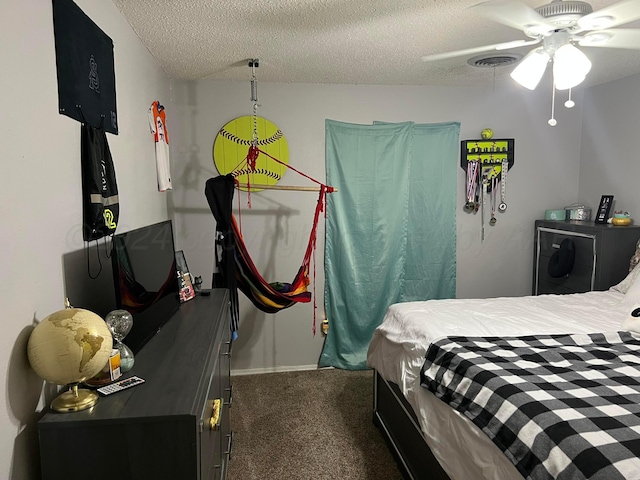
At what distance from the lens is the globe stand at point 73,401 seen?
119 cm

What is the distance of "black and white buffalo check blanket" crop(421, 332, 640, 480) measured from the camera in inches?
48.6

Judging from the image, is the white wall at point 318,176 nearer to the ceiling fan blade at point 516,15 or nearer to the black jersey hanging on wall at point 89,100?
the black jersey hanging on wall at point 89,100

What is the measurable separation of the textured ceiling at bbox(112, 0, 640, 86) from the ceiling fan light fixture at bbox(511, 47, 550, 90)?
235 mm

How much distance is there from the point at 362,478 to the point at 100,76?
7.24 feet

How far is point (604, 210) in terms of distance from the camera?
3.58 metres

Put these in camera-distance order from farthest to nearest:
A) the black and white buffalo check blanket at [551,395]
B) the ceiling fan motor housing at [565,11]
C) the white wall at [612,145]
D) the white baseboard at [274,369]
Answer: the white baseboard at [274,369]
the white wall at [612,145]
the ceiling fan motor housing at [565,11]
the black and white buffalo check blanket at [551,395]

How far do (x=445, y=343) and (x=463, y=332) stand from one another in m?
0.22

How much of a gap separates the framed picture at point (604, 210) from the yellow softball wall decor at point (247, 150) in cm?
246

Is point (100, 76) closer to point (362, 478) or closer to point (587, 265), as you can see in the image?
point (362, 478)

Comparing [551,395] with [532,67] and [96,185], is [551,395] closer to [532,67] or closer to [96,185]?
[532,67]

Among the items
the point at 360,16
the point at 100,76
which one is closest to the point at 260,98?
the point at 360,16

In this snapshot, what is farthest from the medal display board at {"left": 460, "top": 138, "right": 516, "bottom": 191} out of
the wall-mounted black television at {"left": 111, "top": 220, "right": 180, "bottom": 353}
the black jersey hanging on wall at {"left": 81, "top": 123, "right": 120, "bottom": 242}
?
the black jersey hanging on wall at {"left": 81, "top": 123, "right": 120, "bottom": 242}

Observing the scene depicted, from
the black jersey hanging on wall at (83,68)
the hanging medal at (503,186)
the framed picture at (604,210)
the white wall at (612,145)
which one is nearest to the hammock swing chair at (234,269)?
the black jersey hanging on wall at (83,68)

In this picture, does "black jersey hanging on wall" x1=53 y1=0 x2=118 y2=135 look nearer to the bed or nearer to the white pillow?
the bed
